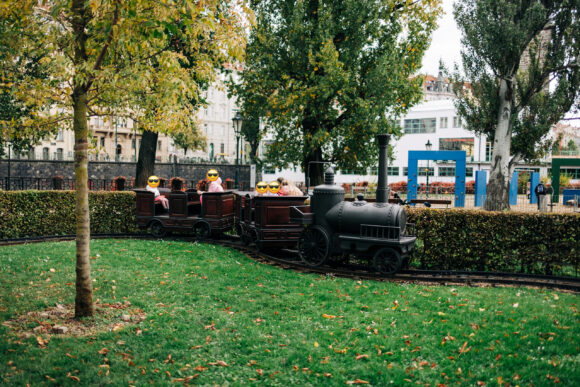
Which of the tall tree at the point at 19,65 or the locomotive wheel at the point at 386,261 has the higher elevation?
the tall tree at the point at 19,65

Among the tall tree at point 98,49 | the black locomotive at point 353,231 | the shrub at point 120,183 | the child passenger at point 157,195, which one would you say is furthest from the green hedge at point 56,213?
the black locomotive at point 353,231

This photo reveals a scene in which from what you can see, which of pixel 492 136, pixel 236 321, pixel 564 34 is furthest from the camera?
pixel 492 136

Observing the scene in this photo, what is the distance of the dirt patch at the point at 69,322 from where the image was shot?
5.56 meters

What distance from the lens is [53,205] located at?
13.2m

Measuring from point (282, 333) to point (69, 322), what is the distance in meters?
2.85

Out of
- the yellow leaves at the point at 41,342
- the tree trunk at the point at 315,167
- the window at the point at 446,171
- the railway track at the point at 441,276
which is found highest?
the window at the point at 446,171

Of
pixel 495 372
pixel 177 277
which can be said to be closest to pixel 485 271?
pixel 495 372

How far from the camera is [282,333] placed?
568cm

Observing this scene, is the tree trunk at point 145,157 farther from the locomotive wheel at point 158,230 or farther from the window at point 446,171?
the window at point 446,171

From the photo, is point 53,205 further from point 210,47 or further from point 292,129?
point 292,129

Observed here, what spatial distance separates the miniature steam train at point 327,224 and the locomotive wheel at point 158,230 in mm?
1297

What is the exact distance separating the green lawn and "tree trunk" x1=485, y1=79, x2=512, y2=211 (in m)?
14.0

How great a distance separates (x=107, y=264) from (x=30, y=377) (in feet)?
16.0

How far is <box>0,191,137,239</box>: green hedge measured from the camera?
1270cm
